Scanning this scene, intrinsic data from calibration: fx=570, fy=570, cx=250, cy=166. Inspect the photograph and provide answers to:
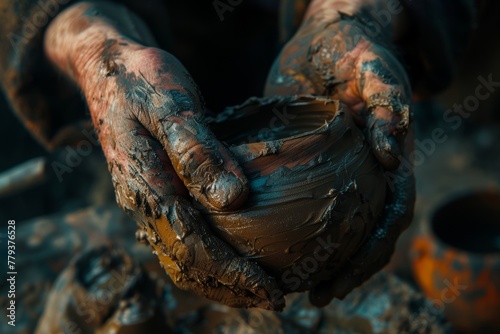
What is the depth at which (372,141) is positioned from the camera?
802 millimetres

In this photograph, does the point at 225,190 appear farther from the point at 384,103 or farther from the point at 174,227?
the point at 384,103

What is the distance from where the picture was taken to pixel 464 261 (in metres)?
1.41

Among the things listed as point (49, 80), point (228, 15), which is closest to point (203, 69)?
point (228, 15)

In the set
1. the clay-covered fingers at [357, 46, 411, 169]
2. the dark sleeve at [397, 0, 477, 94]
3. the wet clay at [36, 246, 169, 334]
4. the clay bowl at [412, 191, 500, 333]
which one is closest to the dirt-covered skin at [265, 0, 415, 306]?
the clay-covered fingers at [357, 46, 411, 169]

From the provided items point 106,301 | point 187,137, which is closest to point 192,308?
point 106,301

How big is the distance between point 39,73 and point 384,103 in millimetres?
732

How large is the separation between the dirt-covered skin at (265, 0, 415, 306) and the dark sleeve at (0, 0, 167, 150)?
0.42 m

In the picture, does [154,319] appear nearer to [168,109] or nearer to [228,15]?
[168,109]

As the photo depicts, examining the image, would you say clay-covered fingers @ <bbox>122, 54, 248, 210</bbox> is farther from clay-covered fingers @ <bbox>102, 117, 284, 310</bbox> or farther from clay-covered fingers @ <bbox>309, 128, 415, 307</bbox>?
clay-covered fingers @ <bbox>309, 128, 415, 307</bbox>

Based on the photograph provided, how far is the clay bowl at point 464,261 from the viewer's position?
1.40 meters

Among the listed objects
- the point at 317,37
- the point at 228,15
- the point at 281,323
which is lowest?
the point at 281,323

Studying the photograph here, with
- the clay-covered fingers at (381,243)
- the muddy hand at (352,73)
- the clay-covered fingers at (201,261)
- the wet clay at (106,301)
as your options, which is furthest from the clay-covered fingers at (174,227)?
Result: the wet clay at (106,301)

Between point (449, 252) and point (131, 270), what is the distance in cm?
80

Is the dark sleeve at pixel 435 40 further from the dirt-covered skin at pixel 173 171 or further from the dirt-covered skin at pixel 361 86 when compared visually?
the dirt-covered skin at pixel 173 171
